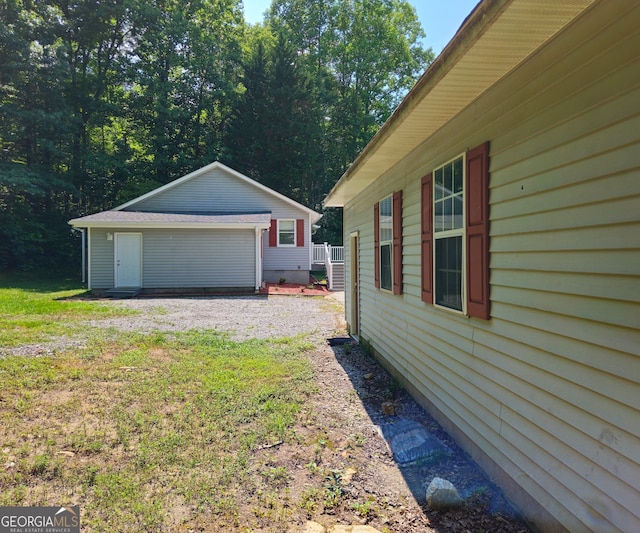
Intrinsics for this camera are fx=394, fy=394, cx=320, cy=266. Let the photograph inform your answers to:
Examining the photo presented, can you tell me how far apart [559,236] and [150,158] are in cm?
2705

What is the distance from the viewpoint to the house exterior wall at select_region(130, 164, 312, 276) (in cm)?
1673

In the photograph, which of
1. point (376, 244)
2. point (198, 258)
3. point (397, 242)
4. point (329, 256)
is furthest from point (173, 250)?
point (397, 242)

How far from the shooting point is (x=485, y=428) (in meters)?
2.75

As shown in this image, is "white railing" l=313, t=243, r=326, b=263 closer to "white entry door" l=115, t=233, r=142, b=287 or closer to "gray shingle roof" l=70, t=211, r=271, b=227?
"gray shingle roof" l=70, t=211, r=271, b=227

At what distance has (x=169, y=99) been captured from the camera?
2497cm

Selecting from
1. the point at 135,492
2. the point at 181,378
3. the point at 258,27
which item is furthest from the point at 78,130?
the point at 135,492

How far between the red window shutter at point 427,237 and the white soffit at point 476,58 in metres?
0.53

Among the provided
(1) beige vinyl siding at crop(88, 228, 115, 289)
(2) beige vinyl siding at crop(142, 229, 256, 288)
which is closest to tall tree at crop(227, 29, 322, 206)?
(2) beige vinyl siding at crop(142, 229, 256, 288)

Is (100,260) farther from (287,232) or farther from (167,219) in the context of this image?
(287,232)

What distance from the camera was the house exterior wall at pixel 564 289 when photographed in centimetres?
167

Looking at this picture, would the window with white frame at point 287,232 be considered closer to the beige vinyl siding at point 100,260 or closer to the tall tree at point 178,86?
the beige vinyl siding at point 100,260

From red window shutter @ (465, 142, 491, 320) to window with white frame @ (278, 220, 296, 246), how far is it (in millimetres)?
14503
